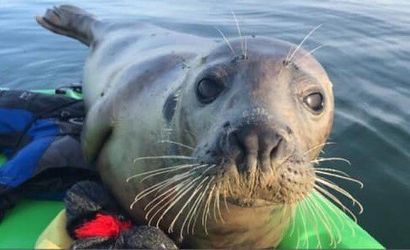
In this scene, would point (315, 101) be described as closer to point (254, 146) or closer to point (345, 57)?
point (254, 146)

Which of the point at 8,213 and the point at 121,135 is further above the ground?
the point at 121,135

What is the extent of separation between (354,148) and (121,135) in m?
2.44

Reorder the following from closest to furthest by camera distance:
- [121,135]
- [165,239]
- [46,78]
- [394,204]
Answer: [165,239]
[121,135]
[394,204]
[46,78]

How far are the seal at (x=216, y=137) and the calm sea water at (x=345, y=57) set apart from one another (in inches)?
62.8

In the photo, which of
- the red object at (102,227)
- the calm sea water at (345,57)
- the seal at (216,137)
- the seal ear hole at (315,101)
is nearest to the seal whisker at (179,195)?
the seal at (216,137)

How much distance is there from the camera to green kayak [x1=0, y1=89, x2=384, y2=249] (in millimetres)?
3234

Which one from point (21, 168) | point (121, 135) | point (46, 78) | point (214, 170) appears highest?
point (214, 170)

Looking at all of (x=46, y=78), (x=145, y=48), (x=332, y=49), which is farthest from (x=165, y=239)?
(x=332, y=49)

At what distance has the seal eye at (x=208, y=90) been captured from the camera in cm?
260

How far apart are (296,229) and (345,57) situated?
4.47 meters

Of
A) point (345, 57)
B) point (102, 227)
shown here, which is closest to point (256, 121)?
point (102, 227)

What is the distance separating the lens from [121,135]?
3393 mm

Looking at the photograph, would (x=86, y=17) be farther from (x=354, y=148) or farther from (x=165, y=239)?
(x=165, y=239)

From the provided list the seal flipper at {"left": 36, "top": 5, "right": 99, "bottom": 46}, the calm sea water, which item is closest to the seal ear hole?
the calm sea water
